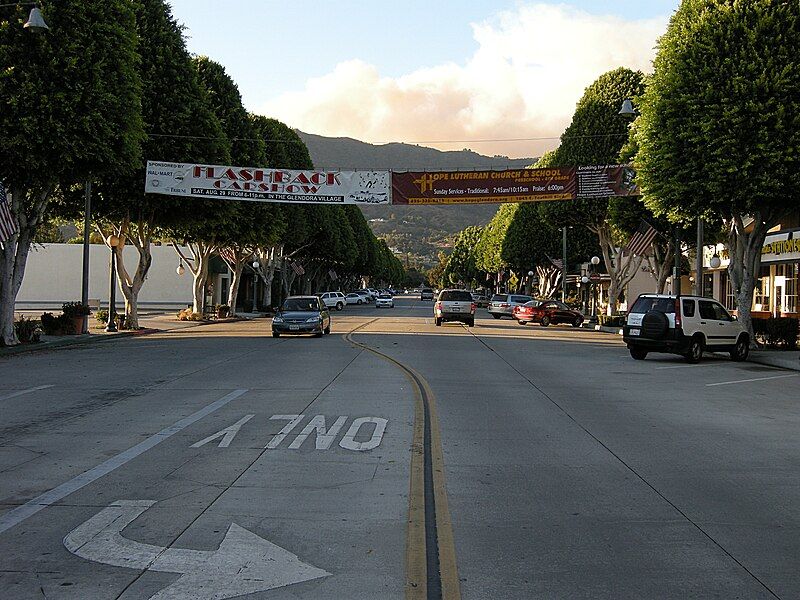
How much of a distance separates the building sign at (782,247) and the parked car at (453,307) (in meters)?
14.4

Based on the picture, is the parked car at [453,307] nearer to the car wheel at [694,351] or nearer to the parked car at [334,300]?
the car wheel at [694,351]

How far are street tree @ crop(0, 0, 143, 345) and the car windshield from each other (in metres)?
9.45

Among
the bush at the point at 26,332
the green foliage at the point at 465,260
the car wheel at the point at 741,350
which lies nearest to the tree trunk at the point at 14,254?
the bush at the point at 26,332

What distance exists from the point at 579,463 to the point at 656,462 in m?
0.88

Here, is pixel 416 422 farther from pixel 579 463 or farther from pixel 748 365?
pixel 748 365

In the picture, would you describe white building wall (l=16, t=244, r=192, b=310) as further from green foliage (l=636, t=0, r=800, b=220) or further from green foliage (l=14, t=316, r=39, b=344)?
green foliage (l=636, t=0, r=800, b=220)

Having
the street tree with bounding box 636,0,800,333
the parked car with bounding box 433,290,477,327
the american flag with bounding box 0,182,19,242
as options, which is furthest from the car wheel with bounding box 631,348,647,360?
the parked car with bounding box 433,290,477,327

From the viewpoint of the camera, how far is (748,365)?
24.9 meters

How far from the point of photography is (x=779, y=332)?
30.0 m

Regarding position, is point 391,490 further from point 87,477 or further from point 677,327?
point 677,327

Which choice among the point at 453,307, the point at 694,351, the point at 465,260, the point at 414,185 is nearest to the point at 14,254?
the point at 414,185

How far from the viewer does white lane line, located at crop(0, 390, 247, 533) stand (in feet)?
22.8

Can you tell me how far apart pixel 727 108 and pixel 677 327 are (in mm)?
6566

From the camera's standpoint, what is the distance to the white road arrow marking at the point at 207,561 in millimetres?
5348
